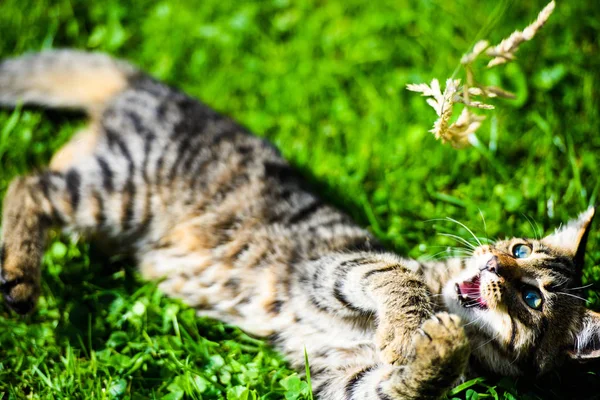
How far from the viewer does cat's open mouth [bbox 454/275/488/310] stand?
228 cm

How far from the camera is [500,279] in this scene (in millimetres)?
2234

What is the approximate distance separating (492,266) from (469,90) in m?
0.73

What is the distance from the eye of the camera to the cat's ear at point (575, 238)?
2453mm

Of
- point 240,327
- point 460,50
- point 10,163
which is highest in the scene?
point 460,50

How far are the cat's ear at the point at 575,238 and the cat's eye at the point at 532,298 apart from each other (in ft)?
0.95

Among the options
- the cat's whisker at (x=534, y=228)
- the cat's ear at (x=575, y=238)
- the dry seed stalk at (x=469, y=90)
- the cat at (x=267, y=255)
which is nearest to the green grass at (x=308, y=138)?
the cat's whisker at (x=534, y=228)

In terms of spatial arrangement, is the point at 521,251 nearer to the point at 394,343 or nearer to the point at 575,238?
the point at 575,238

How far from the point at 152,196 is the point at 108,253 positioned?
38 cm

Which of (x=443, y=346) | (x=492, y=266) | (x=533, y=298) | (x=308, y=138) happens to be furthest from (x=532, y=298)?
(x=308, y=138)

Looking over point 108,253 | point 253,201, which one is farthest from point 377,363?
point 108,253

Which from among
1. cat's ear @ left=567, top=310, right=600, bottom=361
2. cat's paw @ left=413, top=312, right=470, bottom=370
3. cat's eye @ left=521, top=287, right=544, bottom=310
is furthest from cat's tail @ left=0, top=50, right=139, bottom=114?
cat's ear @ left=567, top=310, right=600, bottom=361

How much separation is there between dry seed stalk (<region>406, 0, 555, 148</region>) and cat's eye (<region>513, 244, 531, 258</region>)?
67cm

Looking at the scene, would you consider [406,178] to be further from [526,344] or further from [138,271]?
[138,271]

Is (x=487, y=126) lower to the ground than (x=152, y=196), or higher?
higher
